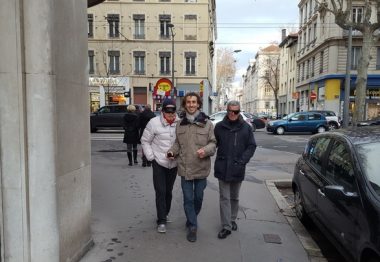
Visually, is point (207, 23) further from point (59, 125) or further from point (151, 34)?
point (59, 125)

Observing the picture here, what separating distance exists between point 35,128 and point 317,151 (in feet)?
12.4

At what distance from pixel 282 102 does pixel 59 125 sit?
60.2 metres

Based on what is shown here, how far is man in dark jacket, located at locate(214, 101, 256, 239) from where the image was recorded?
15.6 feet

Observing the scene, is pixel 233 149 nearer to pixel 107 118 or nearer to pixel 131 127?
pixel 131 127

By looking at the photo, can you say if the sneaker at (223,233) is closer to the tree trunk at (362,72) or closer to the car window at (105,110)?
the tree trunk at (362,72)

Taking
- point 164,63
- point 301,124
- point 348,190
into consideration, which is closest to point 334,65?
point 301,124

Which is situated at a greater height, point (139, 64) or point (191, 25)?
point (191, 25)

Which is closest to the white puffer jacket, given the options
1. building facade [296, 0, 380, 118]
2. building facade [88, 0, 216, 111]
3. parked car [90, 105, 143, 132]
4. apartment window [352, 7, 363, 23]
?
parked car [90, 105, 143, 132]

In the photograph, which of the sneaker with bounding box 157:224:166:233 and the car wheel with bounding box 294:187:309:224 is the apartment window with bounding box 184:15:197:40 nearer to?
the car wheel with bounding box 294:187:309:224

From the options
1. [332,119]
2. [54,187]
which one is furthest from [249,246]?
[332,119]

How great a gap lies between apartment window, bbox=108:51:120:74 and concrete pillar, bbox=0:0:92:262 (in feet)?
123

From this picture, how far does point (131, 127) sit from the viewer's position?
10.2 metres

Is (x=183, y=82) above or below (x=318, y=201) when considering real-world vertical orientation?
above

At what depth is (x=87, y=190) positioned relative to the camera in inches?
168
